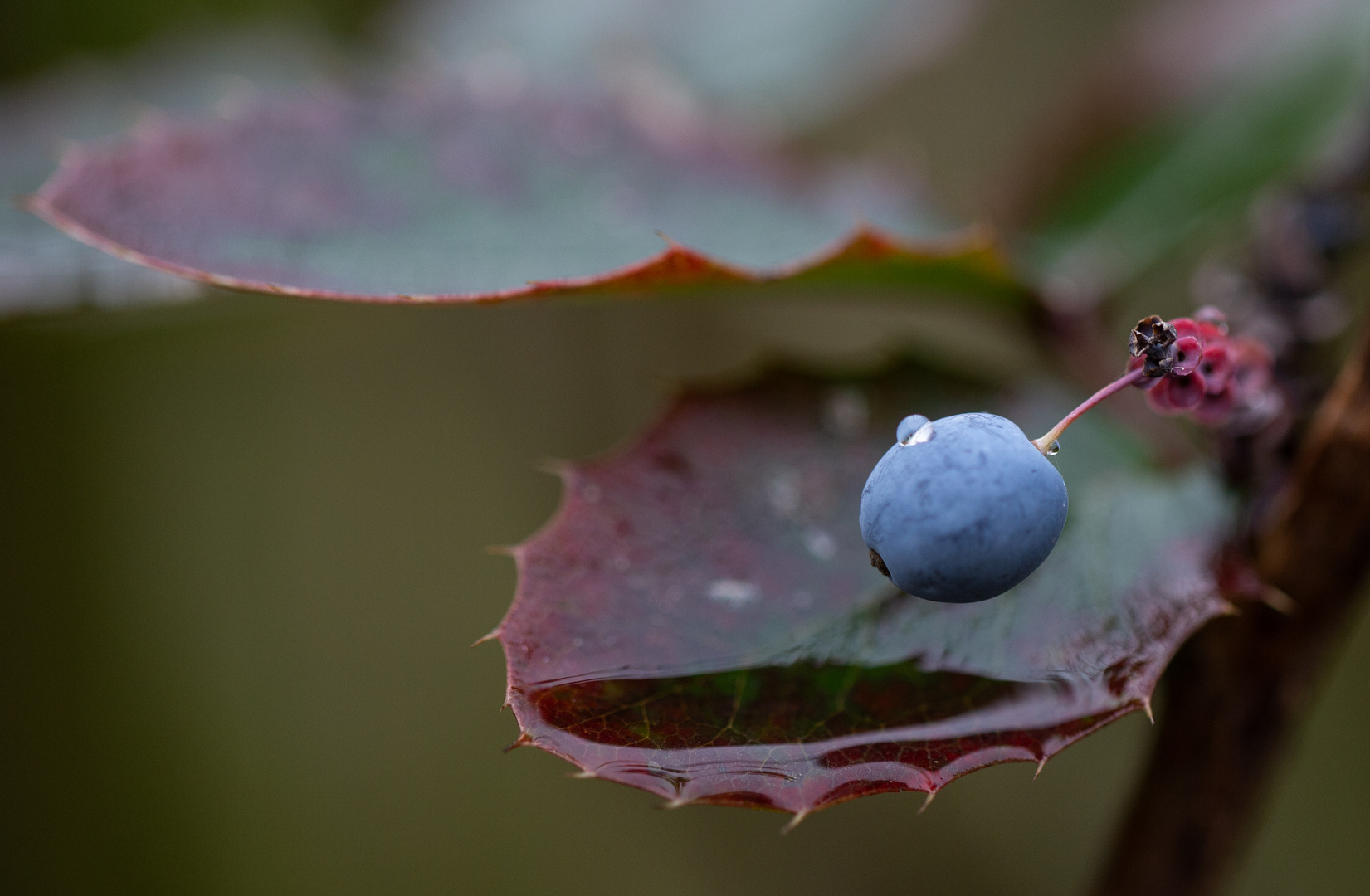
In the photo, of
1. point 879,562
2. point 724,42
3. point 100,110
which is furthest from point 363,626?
point 879,562

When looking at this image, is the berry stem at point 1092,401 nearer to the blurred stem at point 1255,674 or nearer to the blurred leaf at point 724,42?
the blurred stem at point 1255,674

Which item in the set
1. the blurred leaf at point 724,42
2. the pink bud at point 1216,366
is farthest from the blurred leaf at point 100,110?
the pink bud at point 1216,366

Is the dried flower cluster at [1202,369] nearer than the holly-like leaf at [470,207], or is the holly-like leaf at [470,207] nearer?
the dried flower cluster at [1202,369]

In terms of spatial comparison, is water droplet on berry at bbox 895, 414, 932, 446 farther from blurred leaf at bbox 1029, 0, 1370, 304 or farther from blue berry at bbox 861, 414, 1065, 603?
blurred leaf at bbox 1029, 0, 1370, 304

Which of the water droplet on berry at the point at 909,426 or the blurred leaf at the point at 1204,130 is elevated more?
the blurred leaf at the point at 1204,130

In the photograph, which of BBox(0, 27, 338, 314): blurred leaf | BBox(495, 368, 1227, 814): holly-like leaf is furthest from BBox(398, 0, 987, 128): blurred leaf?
BBox(495, 368, 1227, 814): holly-like leaf

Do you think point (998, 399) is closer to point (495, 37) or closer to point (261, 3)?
point (495, 37)
